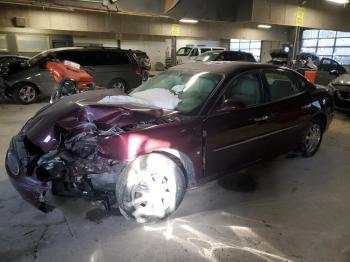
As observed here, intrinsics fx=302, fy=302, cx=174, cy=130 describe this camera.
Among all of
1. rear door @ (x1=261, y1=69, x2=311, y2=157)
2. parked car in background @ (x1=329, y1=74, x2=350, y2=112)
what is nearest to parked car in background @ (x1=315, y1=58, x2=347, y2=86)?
parked car in background @ (x1=329, y1=74, x2=350, y2=112)

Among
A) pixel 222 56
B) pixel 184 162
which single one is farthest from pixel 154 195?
pixel 222 56

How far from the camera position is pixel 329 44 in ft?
73.1

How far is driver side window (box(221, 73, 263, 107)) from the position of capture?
319 centimetres

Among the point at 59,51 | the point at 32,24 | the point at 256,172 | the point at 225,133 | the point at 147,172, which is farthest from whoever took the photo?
the point at 32,24

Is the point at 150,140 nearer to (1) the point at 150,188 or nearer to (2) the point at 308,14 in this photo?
(1) the point at 150,188

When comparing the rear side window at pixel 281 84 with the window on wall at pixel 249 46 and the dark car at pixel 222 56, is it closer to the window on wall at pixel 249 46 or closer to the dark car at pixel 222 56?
the dark car at pixel 222 56

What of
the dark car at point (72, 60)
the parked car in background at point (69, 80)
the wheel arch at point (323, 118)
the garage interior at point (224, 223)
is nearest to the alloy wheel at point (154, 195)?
the garage interior at point (224, 223)

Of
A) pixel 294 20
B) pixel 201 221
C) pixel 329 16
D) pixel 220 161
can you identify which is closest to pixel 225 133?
pixel 220 161

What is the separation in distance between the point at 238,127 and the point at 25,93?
23.6ft

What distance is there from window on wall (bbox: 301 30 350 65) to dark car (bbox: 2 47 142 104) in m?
17.5

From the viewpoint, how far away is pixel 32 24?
14.3 m

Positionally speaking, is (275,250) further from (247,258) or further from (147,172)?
(147,172)

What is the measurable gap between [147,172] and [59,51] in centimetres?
733

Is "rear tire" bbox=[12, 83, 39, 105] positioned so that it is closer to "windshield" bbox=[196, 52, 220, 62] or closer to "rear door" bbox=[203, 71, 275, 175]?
"rear door" bbox=[203, 71, 275, 175]
